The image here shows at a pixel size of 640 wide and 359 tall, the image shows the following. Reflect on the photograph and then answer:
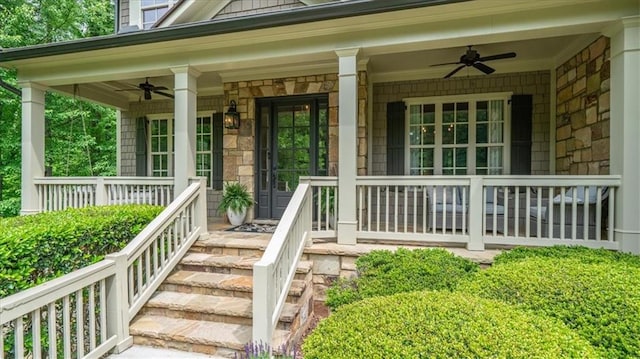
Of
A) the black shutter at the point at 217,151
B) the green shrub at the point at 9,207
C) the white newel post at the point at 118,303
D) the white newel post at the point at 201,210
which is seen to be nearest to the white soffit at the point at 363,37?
the white newel post at the point at 201,210

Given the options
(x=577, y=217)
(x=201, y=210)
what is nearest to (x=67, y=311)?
(x=201, y=210)

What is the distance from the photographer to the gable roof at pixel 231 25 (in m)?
3.69

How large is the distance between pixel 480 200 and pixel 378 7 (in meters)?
2.38

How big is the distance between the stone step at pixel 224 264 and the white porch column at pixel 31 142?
3.51m

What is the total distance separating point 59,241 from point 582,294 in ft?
13.1

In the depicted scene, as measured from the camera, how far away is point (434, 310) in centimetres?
190

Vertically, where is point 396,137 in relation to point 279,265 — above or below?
above

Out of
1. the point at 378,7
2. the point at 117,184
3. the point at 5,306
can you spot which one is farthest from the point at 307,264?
the point at 117,184

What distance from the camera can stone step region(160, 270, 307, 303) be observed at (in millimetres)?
3398

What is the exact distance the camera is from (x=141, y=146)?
7660 millimetres

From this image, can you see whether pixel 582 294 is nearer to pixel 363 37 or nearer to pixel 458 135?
pixel 363 37

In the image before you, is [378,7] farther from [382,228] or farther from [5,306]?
[5,306]

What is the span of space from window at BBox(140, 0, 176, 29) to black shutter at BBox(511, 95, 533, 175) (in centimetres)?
724

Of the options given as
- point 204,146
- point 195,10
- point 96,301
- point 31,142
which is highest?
point 195,10
